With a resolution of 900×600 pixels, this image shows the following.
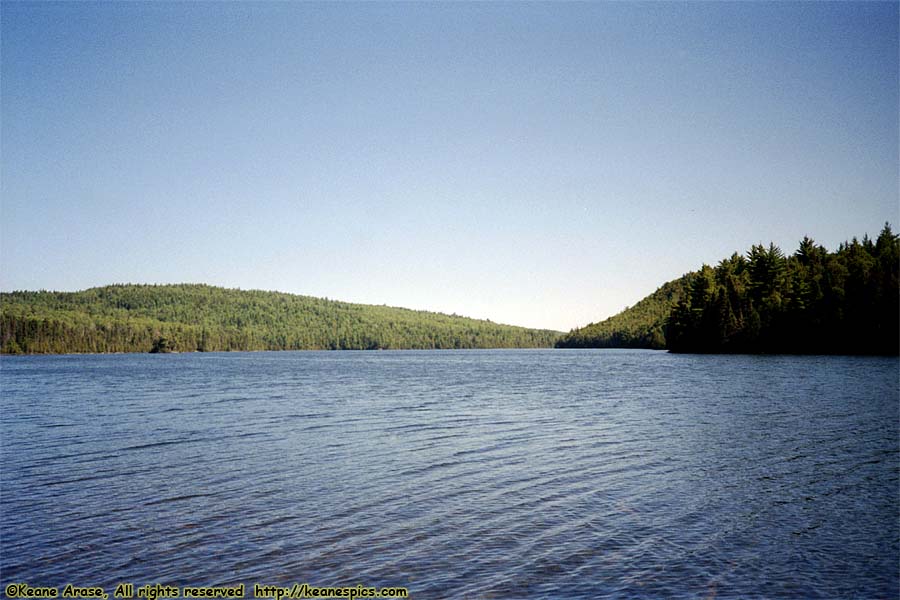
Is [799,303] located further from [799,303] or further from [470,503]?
[470,503]

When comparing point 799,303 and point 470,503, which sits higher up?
point 799,303

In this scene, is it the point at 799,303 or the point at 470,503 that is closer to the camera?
the point at 470,503

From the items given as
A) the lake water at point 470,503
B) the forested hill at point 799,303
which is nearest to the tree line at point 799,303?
the forested hill at point 799,303

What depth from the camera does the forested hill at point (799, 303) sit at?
103500 millimetres

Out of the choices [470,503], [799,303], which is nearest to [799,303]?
[799,303]

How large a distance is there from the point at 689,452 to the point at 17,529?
64.7ft

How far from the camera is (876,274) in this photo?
105m

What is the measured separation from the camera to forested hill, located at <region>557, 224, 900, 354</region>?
4075 inches

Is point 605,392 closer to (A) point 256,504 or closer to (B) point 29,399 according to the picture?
(A) point 256,504

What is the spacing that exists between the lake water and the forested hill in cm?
8299

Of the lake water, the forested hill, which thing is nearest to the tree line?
the forested hill

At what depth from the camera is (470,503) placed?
15.8 meters

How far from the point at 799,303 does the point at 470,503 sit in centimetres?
11545

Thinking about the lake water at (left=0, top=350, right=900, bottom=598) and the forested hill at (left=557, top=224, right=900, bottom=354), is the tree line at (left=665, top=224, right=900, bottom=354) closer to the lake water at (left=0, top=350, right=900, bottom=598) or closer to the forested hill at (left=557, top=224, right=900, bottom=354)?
the forested hill at (left=557, top=224, right=900, bottom=354)
